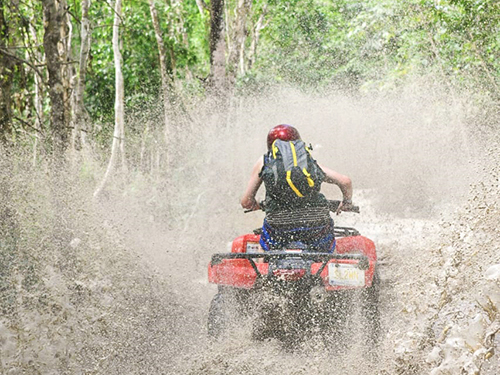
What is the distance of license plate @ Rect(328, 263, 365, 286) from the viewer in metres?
4.41

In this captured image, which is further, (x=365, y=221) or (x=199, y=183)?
(x=199, y=183)

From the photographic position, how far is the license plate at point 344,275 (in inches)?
173

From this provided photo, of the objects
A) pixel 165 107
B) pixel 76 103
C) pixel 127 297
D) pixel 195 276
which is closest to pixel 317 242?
pixel 127 297

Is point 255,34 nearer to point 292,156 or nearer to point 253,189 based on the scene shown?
point 253,189

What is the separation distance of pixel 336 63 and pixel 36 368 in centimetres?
2619

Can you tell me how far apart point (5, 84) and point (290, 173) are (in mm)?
4320

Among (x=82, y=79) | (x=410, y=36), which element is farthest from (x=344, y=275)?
(x=410, y=36)

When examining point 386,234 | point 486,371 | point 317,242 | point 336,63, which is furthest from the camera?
point 336,63

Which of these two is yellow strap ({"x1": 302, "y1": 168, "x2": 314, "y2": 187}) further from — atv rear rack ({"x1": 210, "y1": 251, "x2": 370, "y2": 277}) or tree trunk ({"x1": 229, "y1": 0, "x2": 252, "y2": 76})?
tree trunk ({"x1": 229, "y1": 0, "x2": 252, "y2": 76})

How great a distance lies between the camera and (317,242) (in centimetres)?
499

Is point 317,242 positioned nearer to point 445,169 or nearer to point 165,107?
point 445,169

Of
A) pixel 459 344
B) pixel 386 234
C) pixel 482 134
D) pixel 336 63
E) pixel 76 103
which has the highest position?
pixel 336 63

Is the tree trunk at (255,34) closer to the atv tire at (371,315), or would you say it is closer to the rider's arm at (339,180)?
the rider's arm at (339,180)

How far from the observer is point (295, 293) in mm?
4531
